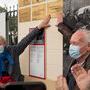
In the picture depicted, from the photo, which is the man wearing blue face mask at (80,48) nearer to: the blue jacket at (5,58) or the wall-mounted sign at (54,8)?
the wall-mounted sign at (54,8)

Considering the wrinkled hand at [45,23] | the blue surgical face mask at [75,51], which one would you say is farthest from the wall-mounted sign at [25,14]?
the blue surgical face mask at [75,51]

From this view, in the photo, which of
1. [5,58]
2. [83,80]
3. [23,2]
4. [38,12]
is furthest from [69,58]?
[83,80]

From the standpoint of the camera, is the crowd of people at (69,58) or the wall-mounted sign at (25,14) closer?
the crowd of people at (69,58)

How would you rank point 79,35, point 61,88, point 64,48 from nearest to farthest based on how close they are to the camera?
1. point 61,88
2. point 79,35
3. point 64,48

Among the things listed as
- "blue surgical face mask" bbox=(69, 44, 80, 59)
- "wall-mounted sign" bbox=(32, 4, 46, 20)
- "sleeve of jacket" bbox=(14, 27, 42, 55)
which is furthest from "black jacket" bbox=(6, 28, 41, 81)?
"blue surgical face mask" bbox=(69, 44, 80, 59)

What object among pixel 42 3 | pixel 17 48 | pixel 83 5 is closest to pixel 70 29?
pixel 83 5

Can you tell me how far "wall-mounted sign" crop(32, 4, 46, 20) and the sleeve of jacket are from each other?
21 cm

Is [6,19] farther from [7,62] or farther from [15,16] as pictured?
[7,62]

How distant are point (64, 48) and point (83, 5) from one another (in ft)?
2.03

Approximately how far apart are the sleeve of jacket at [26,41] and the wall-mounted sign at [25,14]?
14.4 inches

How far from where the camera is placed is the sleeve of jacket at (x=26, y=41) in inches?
205

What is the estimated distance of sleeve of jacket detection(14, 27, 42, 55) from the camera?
17.1 ft

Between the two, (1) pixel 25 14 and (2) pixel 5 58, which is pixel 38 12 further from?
(2) pixel 5 58

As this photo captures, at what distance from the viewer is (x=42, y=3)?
5184mm
